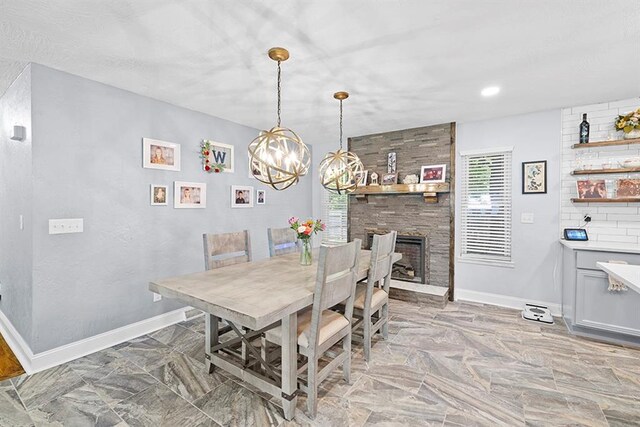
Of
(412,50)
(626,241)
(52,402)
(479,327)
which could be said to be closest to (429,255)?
(479,327)

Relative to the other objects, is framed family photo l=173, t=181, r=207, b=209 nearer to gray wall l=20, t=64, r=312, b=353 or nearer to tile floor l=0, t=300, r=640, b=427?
gray wall l=20, t=64, r=312, b=353

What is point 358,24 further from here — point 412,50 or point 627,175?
point 627,175

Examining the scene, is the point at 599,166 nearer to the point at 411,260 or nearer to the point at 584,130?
the point at 584,130

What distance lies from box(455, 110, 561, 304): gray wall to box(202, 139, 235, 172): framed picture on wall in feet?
11.1

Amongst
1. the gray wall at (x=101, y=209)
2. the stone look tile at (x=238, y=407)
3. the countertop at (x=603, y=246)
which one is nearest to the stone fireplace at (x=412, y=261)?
the countertop at (x=603, y=246)

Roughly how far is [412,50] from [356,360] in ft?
8.50

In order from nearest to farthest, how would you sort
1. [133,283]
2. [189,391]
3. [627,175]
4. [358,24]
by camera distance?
[358,24] → [189,391] → [133,283] → [627,175]

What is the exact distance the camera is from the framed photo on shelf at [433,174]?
4.17m

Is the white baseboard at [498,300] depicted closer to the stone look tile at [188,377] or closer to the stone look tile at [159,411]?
the stone look tile at [188,377]

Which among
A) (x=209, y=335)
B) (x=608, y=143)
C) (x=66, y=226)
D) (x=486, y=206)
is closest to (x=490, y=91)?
(x=608, y=143)

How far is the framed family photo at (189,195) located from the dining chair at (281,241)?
3.37ft

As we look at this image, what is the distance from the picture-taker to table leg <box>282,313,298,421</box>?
5.93ft

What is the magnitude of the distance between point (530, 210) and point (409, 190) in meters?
1.51

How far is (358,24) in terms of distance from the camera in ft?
6.24
